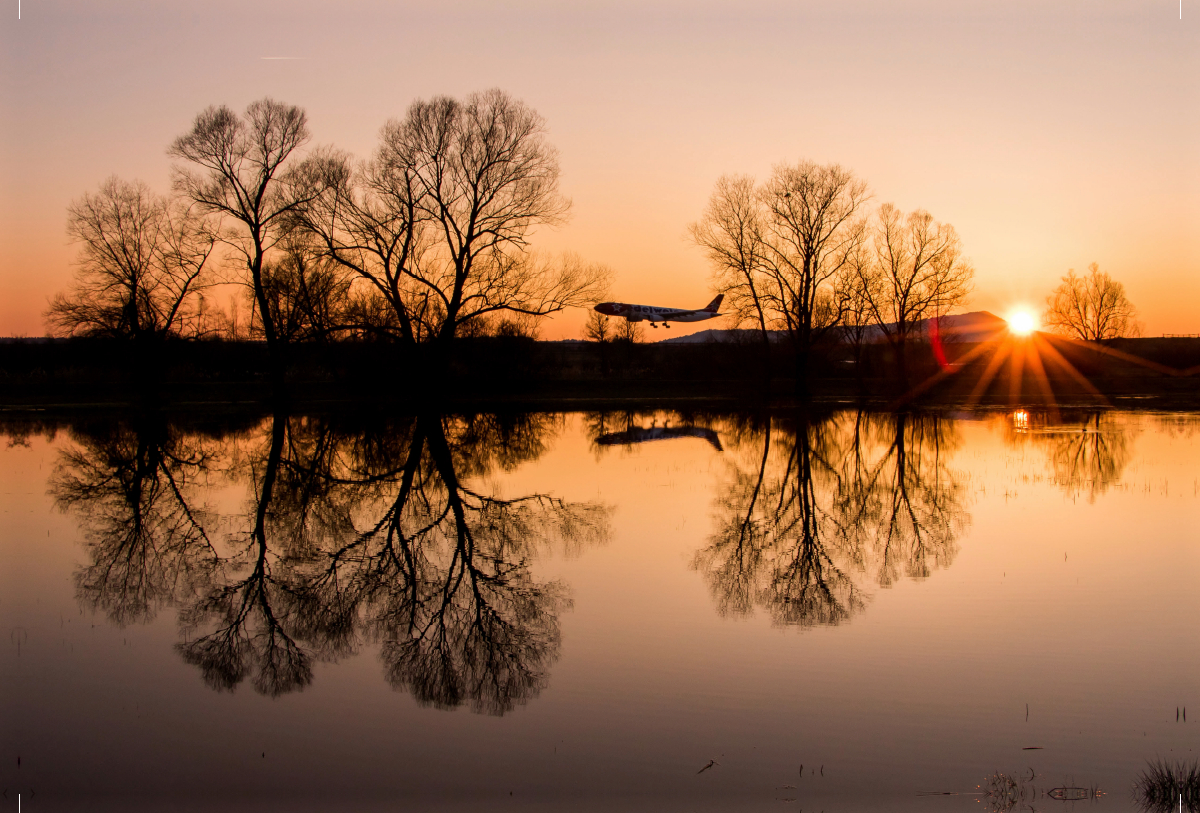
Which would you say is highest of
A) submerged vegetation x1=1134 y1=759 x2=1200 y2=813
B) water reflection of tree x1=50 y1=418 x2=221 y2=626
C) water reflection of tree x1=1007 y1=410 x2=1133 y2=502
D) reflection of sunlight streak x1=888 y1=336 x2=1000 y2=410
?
reflection of sunlight streak x1=888 y1=336 x2=1000 y2=410

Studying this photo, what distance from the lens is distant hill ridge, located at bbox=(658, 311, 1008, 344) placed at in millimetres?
66938

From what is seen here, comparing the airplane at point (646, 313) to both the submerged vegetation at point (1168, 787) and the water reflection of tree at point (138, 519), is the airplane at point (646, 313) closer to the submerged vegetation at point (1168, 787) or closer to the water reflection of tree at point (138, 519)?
the water reflection of tree at point (138, 519)

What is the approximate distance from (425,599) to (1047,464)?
1498 centimetres

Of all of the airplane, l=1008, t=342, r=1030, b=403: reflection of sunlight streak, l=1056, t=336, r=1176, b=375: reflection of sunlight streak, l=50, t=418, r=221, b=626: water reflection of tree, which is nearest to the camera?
l=50, t=418, r=221, b=626: water reflection of tree

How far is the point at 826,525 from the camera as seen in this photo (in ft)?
40.2

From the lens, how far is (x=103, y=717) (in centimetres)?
612

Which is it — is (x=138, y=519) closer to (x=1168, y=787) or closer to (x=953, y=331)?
(x=1168, y=787)

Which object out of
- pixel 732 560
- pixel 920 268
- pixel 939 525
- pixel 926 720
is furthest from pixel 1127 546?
pixel 920 268

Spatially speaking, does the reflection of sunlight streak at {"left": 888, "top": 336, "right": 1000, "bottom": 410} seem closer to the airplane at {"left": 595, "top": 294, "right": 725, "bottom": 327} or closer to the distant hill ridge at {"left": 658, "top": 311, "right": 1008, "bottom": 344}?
the distant hill ridge at {"left": 658, "top": 311, "right": 1008, "bottom": 344}

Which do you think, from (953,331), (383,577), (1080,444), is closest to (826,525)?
(383,577)

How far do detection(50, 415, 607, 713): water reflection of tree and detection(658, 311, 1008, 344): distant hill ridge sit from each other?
43266 millimetres

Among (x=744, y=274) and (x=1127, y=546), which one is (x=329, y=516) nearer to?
(x=1127, y=546)

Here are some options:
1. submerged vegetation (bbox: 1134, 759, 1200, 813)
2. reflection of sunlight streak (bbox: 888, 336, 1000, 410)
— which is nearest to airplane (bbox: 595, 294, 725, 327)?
reflection of sunlight streak (bbox: 888, 336, 1000, 410)

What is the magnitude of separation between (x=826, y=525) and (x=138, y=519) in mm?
10316
